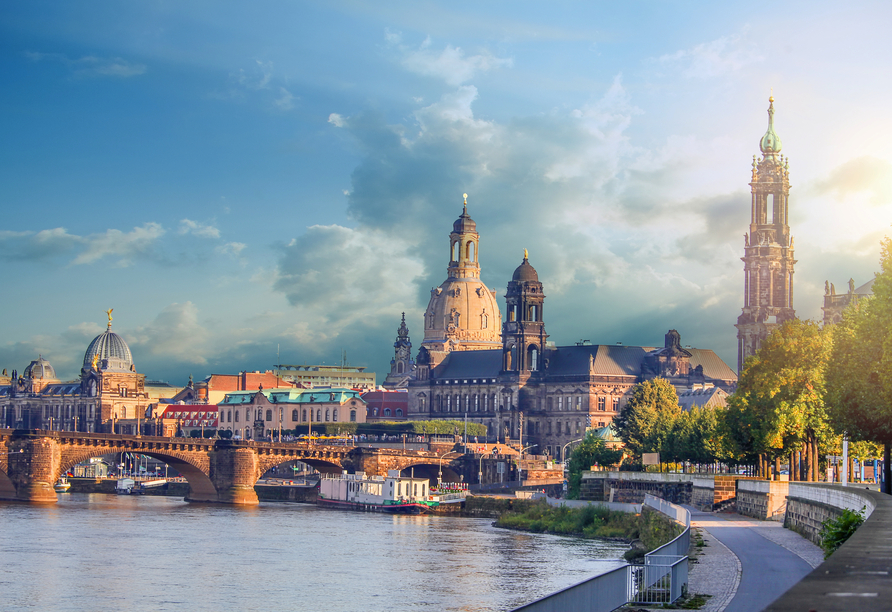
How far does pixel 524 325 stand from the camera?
A: 602ft

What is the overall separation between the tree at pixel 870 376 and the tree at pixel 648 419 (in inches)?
2084

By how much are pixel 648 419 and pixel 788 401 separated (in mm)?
46028

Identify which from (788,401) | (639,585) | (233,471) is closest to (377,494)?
(233,471)

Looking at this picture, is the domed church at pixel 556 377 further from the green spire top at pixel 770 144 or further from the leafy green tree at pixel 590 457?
the leafy green tree at pixel 590 457

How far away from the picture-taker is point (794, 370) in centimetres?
6003

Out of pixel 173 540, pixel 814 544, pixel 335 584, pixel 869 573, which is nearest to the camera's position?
pixel 869 573

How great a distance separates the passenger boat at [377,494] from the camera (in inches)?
4318

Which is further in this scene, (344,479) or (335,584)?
(344,479)

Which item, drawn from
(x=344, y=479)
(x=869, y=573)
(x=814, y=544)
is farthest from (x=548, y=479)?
(x=869, y=573)

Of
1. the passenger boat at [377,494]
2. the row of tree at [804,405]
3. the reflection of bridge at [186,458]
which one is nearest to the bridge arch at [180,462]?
the reflection of bridge at [186,458]

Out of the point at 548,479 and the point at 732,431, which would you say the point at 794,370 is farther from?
the point at 548,479

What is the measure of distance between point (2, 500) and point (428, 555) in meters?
61.9

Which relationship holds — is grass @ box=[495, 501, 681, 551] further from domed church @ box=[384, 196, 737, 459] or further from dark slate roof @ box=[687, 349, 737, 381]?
dark slate roof @ box=[687, 349, 737, 381]

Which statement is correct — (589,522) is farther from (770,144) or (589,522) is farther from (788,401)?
(770,144)
